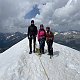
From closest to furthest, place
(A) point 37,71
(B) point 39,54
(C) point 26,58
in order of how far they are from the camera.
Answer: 1. (A) point 37,71
2. (C) point 26,58
3. (B) point 39,54

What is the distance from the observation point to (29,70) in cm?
1500

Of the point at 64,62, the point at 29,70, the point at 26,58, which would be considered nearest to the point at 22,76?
the point at 29,70

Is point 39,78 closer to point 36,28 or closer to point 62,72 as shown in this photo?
point 62,72

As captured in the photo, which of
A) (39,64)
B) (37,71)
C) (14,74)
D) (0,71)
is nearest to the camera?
(14,74)

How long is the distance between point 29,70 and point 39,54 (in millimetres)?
5095

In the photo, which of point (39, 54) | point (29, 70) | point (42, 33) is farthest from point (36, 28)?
point (29, 70)

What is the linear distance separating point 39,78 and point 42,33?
24.2 ft

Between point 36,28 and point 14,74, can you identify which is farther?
point 36,28

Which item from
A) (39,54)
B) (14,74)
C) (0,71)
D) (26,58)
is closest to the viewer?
(14,74)

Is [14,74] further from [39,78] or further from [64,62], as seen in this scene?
[64,62]

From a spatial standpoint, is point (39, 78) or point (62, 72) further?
point (62, 72)

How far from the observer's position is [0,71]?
1411 centimetres

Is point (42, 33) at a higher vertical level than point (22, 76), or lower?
higher

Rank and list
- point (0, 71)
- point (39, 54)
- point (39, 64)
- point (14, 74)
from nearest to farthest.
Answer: point (14, 74) → point (0, 71) → point (39, 64) → point (39, 54)
